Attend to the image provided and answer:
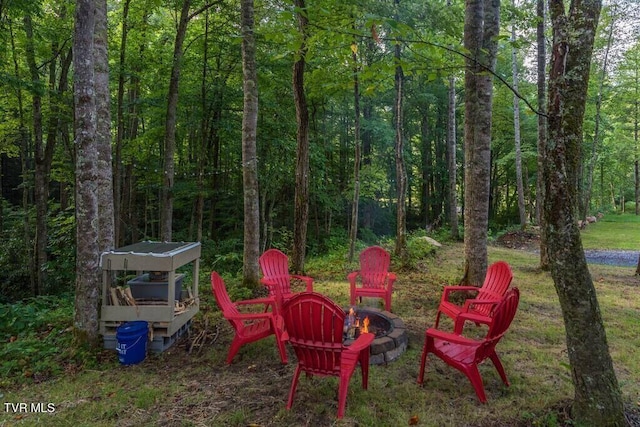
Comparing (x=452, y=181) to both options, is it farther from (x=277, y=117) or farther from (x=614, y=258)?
(x=277, y=117)

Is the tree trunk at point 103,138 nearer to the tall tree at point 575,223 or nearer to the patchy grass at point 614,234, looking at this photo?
the tall tree at point 575,223

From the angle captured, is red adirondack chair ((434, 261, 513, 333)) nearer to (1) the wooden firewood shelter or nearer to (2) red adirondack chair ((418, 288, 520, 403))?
(2) red adirondack chair ((418, 288, 520, 403))

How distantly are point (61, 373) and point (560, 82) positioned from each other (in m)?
4.25

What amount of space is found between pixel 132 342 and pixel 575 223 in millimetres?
3481

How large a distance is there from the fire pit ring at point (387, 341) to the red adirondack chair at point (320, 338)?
576mm

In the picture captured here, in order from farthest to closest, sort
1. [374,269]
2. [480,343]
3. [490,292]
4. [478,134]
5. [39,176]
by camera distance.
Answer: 1. [39,176]
2. [374,269]
3. [478,134]
4. [490,292]
5. [480,343]

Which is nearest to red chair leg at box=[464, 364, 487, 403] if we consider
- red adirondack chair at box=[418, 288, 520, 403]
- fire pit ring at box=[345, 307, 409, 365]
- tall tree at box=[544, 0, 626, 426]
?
red adirondack chair at box=[418, 288, 520, 403]

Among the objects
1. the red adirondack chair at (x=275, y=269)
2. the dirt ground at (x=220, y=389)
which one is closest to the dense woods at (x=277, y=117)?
the red adirondack chair at (x=275, y=269)

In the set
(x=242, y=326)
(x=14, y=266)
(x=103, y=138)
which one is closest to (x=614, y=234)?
(x=242, y=326)

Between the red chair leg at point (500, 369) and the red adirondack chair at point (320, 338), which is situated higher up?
the red adirondack chair at point (320, 338)

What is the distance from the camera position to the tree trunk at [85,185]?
3.22 metres

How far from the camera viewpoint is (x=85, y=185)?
329 centimetres

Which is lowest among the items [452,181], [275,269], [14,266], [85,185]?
[14,266]

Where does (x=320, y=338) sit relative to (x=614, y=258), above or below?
above
